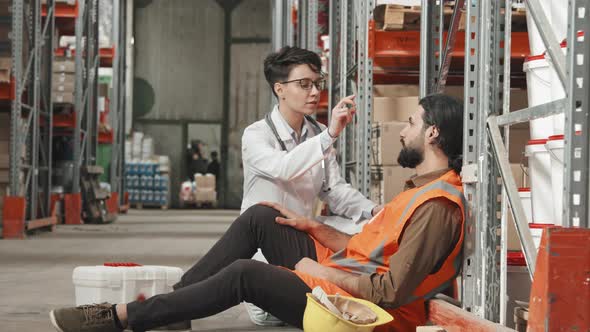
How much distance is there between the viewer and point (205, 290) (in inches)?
154

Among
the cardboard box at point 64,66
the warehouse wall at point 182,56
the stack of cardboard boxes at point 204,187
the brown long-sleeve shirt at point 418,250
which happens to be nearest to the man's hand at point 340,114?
the brown long-sleeve shirt at point 418,250

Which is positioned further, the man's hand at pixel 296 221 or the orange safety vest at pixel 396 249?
the man's hand at pixel 296 221

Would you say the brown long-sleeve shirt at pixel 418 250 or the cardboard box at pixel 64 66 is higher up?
the cardboard box at pixel 64 66

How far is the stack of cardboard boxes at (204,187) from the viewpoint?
25.0 m

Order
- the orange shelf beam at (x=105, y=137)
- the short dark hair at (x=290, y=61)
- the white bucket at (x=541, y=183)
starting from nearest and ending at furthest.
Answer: the white bucket at (x=541, y=183) < the short dark hair at (x=290, y=61) < the orange shelf beam at (x=105, y=137)

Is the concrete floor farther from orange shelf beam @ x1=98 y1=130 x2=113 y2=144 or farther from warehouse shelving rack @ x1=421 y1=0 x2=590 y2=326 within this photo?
orange shelf beam @ x1=98 y1=130 x2=113 y2=144

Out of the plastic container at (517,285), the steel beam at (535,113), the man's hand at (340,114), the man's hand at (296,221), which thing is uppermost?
the man's hand at (340,114)

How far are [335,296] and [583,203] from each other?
4.55ft

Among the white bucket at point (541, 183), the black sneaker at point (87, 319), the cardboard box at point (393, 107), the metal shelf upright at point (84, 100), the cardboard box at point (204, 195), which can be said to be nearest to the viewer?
the white bucket at point (541, 183)

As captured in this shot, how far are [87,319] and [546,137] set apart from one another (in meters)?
2.06

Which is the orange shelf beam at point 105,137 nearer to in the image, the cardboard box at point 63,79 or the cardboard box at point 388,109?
the cardboard box at point 63,79

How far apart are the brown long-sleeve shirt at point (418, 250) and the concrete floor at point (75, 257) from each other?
128cm

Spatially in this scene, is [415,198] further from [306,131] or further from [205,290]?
[306,131]

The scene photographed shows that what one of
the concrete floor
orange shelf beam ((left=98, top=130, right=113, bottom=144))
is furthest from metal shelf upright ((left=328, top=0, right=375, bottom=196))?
orange shelf beam ((left=98, top=130, right=113, bottom=144))
